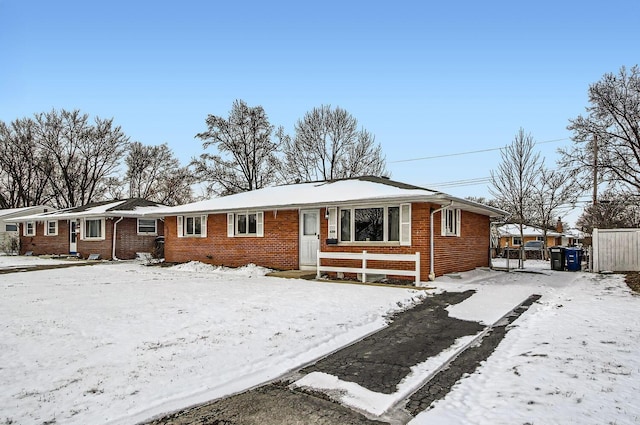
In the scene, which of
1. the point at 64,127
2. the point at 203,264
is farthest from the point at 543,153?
the point at 64,127

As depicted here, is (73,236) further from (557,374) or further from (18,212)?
(557,374)

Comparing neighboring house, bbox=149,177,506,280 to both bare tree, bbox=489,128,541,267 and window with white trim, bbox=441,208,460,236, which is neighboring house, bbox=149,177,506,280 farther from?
bare tree, bbox=489,128,541,267

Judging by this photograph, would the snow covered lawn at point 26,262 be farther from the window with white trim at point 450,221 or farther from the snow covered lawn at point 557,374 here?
the snow covered lawn at point 557,374

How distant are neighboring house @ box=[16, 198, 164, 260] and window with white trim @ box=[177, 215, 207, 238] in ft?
15.5

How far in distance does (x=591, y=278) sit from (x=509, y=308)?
320 inches

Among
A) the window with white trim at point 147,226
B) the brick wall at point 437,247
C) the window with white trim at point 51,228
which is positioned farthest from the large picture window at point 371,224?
the window with white trim at point 51,228

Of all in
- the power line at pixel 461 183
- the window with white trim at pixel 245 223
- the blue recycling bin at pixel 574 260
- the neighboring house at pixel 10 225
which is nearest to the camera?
the window with white trim at pixel 245 223

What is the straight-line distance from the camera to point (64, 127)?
128ft

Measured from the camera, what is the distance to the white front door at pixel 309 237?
14922 mm

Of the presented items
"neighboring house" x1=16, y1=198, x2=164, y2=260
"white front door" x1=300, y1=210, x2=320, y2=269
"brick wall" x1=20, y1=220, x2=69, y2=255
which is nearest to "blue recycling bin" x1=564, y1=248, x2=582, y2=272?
"white front door" x1=300, y1=210, x2=320, y2=269

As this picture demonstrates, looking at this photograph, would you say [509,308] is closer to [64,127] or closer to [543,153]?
[543,153]

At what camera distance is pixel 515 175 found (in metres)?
26.2

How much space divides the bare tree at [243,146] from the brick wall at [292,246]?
664 inches

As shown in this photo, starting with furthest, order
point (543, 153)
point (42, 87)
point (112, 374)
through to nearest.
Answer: point (543, 153) → point (42, 87) → point (112, 374)
